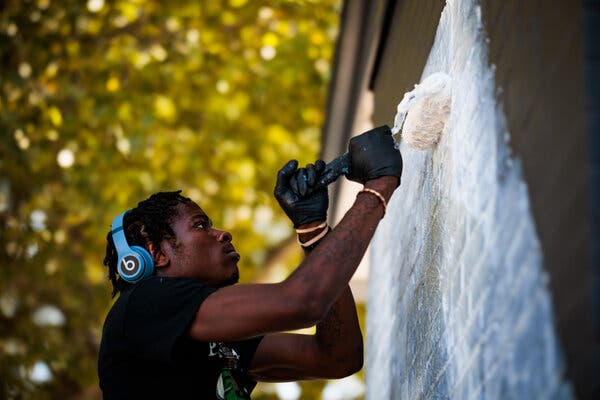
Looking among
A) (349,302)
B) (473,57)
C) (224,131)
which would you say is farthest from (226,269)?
(224,131)

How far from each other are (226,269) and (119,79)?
8003 mm

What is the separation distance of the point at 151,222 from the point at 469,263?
132 cm

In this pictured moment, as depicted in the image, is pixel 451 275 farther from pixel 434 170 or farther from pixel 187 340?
→ pixel 187 340

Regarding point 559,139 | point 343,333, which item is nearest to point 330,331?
point 343,333

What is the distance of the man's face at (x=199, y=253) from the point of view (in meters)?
2.99

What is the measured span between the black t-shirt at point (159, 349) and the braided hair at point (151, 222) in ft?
0.89

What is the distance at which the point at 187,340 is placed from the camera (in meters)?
2.56

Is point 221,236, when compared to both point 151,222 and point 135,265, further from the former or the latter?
point 135,265

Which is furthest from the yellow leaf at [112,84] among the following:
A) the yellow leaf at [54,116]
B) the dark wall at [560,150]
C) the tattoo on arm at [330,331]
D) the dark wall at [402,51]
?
the dark wall at [560,150]

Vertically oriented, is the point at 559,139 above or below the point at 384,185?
below

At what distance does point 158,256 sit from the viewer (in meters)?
3.01

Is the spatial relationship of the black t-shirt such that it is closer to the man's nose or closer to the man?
the man

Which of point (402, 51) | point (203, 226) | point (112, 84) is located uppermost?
point (112, 84)

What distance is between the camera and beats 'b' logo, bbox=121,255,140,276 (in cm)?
289
